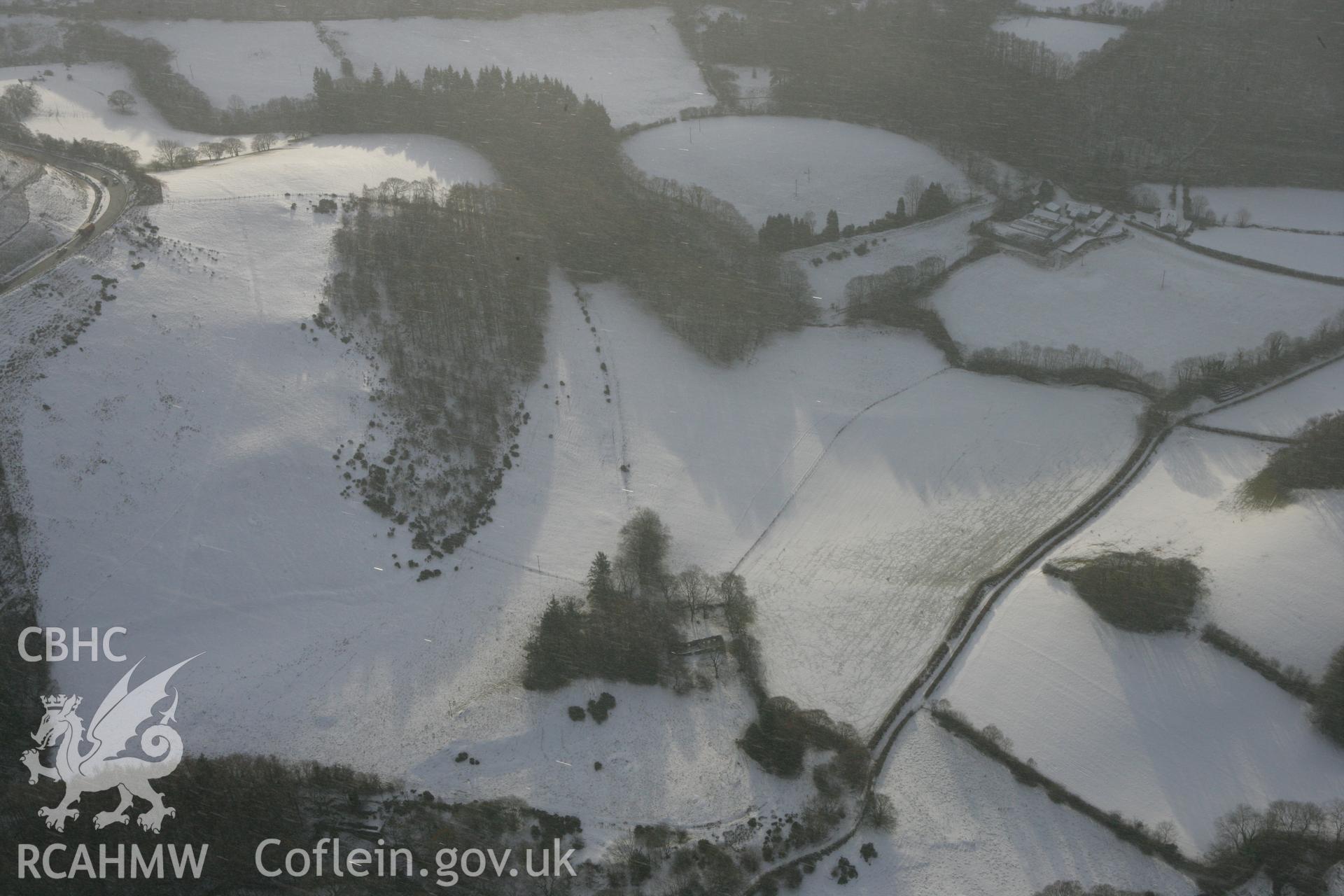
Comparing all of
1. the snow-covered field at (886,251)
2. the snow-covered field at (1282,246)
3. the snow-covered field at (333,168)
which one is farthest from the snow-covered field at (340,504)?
the snow-covered field at (1282,246)

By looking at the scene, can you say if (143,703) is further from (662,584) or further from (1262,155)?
(1262,155)

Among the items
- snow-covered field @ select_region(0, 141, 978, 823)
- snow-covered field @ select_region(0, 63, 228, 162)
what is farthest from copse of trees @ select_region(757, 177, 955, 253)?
snow-covered field @ select_region(0, 63, 228, 162)

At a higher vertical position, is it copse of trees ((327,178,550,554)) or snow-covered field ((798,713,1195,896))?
copse of trees ((327,178,550,554))

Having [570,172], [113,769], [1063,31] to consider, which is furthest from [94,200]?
[1063,31]

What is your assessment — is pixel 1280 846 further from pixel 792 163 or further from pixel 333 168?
pixel 333 168

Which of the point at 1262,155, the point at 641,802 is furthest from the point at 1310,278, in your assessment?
the point at 641,802

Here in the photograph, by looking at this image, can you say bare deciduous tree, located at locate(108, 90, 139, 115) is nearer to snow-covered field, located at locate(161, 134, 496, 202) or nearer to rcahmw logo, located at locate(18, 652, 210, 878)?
snow-covered field, located at locate(161, 134, 496, 202)
